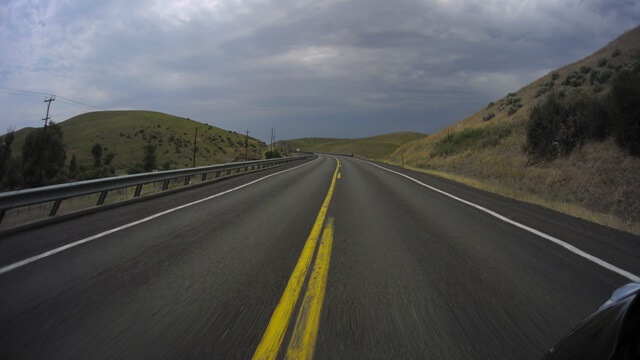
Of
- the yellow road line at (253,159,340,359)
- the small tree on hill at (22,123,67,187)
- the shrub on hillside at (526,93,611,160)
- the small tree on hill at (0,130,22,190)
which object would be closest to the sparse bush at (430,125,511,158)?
the shrub on hillside at (526,93,611,160)

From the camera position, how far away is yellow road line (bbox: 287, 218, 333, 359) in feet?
10.2

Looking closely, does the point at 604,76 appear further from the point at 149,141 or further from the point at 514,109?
the point at 149,141

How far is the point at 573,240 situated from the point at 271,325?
245 inches

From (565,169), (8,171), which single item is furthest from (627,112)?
(8,171)

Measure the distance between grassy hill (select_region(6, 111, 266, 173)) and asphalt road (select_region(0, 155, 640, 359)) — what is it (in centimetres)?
6771

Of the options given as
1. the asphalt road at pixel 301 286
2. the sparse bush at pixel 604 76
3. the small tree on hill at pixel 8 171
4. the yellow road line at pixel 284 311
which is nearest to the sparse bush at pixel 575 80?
the sparse bush at pixel 604 76

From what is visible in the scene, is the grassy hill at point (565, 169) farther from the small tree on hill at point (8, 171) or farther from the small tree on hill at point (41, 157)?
the small tree on hill at point (41, 157)

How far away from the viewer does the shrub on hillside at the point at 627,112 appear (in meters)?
15.6

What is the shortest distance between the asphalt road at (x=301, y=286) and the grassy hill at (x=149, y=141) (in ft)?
222

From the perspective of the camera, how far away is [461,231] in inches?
307

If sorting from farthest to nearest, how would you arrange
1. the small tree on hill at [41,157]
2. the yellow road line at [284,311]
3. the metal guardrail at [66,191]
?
the small tree on hill at [41,157] → the metal guardrail at [66,191] → the yellow road line at [284,311]

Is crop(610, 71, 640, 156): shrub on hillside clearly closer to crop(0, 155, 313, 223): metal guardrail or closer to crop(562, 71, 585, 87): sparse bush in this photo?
crop(0, 155, 313, 223): metal guardrail

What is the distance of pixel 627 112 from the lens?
16141 millimetres

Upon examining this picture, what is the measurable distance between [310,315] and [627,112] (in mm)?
18020
